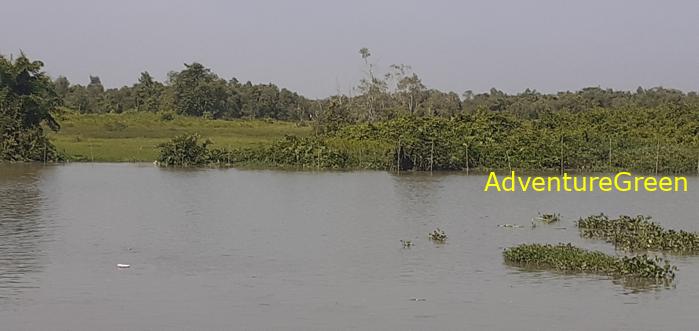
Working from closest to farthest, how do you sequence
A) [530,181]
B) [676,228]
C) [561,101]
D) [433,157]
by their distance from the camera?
[676,228] < [530,181] < [433,157] < [561,101]

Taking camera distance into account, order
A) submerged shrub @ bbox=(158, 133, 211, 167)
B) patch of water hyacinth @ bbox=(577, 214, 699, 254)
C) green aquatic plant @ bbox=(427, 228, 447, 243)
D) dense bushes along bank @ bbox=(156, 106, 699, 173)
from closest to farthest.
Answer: patch of water hyacinth @ bbox=(577, 214, 699, 254) < green aquatic plant @ bbox=(427, 228, 447, 243) < dense bushes along bank @ bbox=(156, 106, 699, 173) < submerged shrub @ bbox=(158, 133, 211, 167)

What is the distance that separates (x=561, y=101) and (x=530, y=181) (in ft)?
117

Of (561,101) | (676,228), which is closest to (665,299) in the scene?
(676,228)

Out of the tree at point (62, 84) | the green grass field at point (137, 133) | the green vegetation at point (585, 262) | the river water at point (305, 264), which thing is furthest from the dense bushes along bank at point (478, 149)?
the tree at point (62, 84)

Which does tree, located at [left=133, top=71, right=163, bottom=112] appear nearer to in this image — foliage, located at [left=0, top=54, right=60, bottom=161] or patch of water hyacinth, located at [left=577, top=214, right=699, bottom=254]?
foliage, located at [left=0, top=54, right=60, bottom=161]

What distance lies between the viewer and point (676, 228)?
18.7 meters

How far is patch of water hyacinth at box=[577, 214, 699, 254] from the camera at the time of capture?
15.6 metres

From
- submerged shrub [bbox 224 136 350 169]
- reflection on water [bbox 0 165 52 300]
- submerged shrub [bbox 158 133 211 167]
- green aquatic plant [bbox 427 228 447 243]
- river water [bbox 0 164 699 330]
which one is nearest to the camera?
river water [bbox 0 164 699 330]

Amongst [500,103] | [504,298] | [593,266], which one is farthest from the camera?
[500,103]

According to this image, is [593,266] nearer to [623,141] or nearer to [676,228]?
[676,228]

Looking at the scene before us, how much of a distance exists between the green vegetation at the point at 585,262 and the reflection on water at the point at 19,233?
24.1 ft

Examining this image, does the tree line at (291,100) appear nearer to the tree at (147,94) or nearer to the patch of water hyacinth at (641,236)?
the tree at (147,94)

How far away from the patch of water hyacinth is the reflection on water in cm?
996

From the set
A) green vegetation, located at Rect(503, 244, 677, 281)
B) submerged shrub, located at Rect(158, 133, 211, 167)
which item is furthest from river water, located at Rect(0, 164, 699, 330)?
submerged shrub, located at Rect(158, 133, 211, 167)
